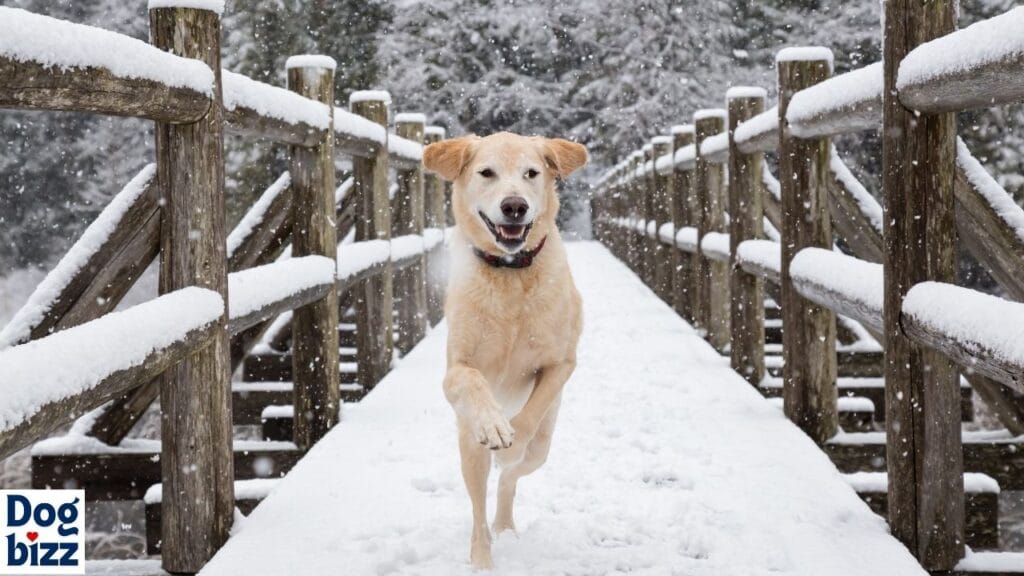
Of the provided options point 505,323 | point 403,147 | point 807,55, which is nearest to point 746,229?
point 807,55

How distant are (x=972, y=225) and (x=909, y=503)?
1.46 m

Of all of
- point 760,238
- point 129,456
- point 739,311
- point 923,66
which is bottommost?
point 129,456

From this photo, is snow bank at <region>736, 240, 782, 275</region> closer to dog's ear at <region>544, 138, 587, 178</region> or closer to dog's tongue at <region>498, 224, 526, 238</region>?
dog's ear at <region>544, 138, 587, 178</region>

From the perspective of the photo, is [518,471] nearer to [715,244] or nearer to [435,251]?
[715,244]

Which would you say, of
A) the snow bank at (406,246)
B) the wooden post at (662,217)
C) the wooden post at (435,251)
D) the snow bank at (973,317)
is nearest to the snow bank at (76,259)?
the snow bank at (973,317)

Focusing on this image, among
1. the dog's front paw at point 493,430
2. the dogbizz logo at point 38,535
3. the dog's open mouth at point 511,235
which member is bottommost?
the dogbizz logo at point 38,535

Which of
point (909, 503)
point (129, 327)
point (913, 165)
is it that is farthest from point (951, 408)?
point (129, 327)

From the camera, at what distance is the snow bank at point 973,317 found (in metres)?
2.51

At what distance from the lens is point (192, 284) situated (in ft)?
11.1

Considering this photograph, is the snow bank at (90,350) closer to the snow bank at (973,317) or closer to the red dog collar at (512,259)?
the red dog collar at (512,259)

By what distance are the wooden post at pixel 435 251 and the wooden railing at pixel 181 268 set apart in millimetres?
4328

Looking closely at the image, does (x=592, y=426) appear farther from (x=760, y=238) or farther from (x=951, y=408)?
(x=760, y=238)

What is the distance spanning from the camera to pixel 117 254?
425 cm

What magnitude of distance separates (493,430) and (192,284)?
44.7 inches
